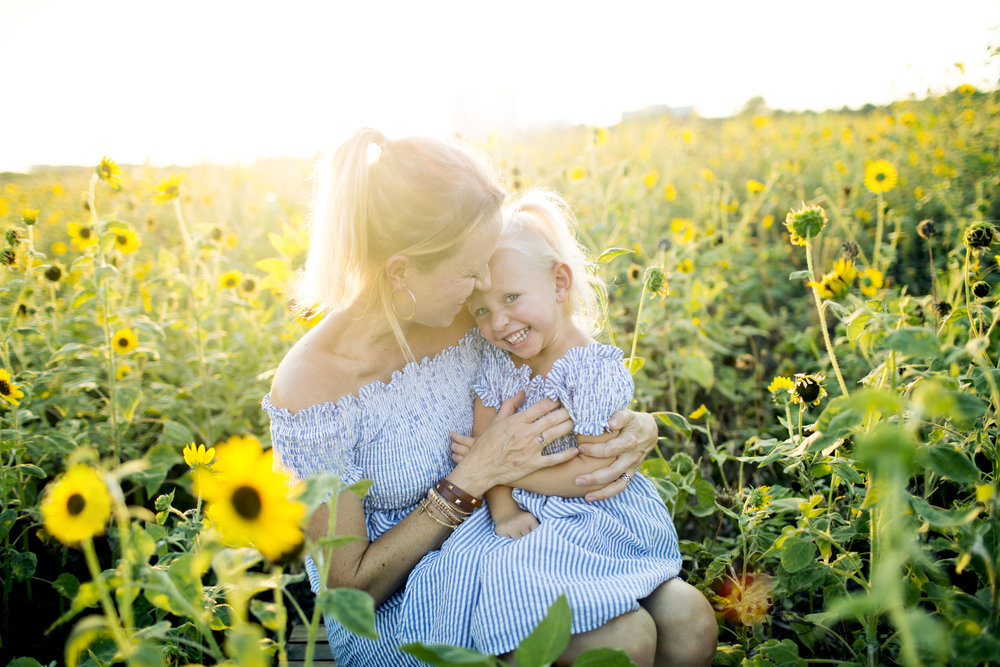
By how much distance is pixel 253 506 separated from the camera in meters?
0.74

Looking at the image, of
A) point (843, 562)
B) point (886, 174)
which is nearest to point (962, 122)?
point (886, 174)

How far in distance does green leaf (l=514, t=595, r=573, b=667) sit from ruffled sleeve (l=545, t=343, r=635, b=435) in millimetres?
705

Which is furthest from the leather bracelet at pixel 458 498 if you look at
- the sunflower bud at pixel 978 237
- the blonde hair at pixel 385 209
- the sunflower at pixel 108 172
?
the sunflower at pixel 108 172

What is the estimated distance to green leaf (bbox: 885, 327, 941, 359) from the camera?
83cm

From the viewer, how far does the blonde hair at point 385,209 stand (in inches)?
59.4

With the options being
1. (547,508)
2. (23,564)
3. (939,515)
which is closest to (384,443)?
(547,508)

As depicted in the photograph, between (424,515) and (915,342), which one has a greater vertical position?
(915,342)

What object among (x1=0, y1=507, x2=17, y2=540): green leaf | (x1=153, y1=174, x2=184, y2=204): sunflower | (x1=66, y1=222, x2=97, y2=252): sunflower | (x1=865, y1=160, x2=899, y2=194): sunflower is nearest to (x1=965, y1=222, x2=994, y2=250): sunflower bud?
(x1=865, y1=160, x2=899, y2=194): sunflower

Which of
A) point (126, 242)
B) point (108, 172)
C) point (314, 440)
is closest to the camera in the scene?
point (314, 440)

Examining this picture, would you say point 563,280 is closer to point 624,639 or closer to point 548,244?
point 548,244

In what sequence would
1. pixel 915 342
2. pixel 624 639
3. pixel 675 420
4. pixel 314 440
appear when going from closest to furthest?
pixel 915 342 → pixel 624 639 → pixel 314 440 → pixel 675 420

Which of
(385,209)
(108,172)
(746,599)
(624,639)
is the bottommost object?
(746,599)

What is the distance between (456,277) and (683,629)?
0.92m

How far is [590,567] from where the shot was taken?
1.35 meters
